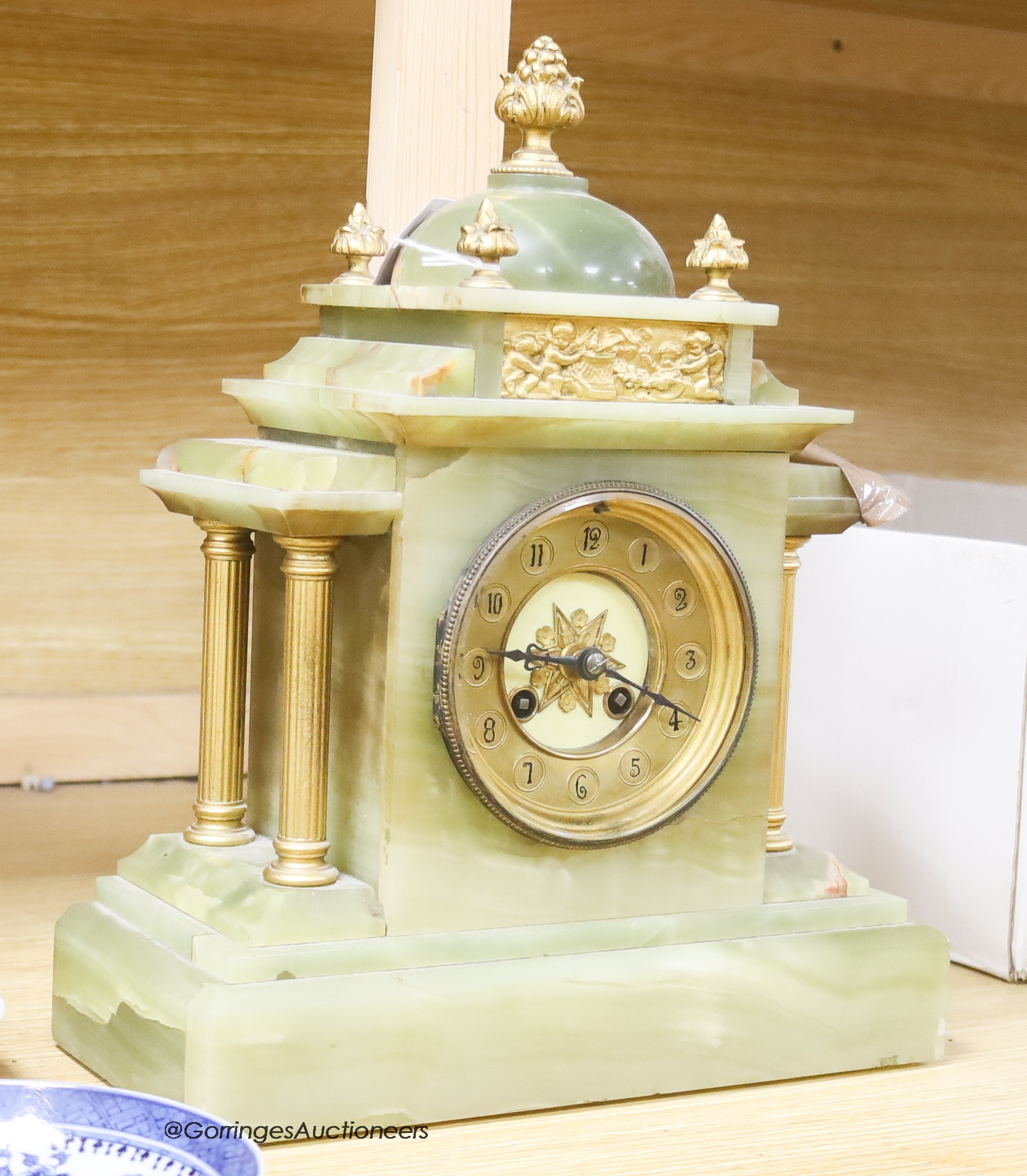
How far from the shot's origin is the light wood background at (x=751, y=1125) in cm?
136

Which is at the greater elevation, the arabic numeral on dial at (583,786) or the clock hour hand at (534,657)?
the clock hour hand at (534,657)

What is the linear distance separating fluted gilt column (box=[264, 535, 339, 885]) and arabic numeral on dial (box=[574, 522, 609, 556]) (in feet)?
0.66

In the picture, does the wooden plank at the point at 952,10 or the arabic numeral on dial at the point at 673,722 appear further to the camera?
the wooden plank at the point at 952,10

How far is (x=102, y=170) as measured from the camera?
2531 millimetres

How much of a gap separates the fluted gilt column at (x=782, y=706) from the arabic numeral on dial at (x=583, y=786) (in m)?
0.18

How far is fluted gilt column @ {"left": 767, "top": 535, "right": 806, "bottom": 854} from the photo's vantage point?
163 cm

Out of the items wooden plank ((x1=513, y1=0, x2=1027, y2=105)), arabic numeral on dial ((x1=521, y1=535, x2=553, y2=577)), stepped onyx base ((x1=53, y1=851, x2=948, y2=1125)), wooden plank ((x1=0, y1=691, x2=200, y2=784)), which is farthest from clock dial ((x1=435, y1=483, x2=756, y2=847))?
wooden plank ((x1=513, y1=0, x2=1027, y2=105))

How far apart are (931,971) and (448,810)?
47 centimetres

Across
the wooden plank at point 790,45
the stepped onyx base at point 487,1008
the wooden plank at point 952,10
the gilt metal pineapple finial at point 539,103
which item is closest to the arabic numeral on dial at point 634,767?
the stepped onyx base at point 487,1008

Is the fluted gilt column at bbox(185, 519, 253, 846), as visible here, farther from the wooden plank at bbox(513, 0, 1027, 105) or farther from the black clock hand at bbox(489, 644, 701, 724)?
the wooden plank at bbox(513, 0, 1027, 105)

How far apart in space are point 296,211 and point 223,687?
1.28m

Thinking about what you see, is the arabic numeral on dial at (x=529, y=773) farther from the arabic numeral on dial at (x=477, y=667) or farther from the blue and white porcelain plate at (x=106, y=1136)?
the blue and white porcelain plate at (x=106, y=1136)

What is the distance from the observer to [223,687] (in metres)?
1.54

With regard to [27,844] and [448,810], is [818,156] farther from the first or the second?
[448,810]
